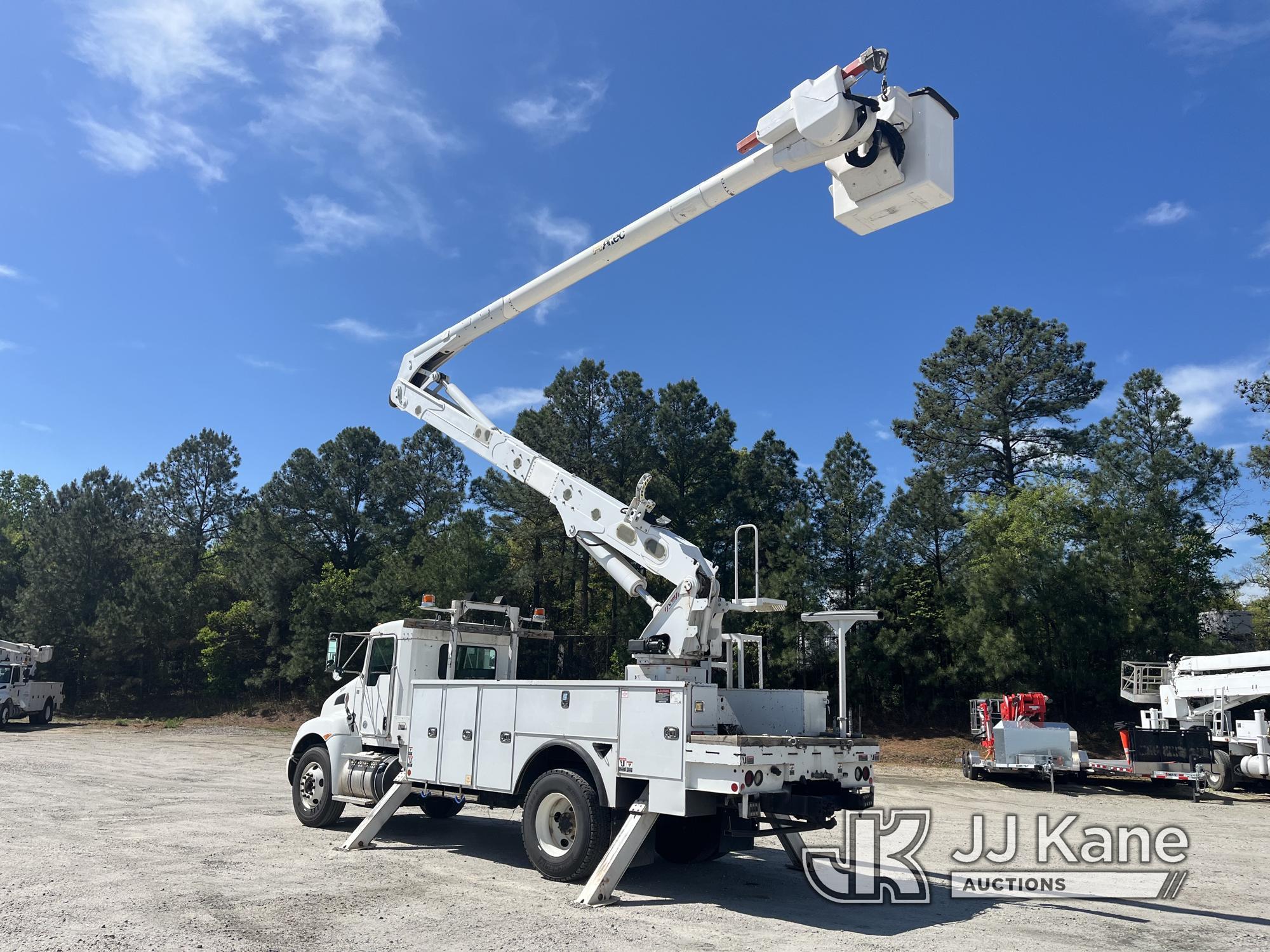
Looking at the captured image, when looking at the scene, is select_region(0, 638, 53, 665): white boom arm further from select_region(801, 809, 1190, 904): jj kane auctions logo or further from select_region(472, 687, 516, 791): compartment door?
select_region(801, 809, 1190, 904): jj kane auctions logo

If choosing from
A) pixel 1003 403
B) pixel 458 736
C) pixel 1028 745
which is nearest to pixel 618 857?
pixel 458 736

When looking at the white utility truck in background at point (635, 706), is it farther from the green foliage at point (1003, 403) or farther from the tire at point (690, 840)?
the green foliage at point (1003, 403)

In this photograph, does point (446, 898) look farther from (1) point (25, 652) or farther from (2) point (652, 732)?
(1) point (25, 652)

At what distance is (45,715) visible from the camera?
37.5 metres

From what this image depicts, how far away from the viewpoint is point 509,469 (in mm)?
13594

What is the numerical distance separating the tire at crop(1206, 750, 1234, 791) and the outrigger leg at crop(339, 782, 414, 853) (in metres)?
19.6

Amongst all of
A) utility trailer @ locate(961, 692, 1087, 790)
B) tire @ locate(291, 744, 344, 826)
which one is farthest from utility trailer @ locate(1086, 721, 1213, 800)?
tire @ locate(291, 744, 344, 826)

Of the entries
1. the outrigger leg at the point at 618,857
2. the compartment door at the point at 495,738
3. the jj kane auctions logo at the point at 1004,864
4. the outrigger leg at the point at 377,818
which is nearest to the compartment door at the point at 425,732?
the outrigger leg at the point at 377,818

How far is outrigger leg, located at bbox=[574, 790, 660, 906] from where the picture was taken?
27.0 ft

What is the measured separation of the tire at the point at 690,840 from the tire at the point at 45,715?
37.1 meters

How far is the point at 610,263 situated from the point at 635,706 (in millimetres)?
5653

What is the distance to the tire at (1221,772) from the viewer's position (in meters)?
21.2

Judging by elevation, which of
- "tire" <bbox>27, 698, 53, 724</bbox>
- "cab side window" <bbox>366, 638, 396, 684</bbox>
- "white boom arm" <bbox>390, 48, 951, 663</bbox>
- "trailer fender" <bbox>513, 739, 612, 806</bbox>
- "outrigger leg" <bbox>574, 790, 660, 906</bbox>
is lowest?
"tire" <bbox>27, 698, 53, 724</bbox>

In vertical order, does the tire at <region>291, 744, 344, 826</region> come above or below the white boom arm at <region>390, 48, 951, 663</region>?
below
